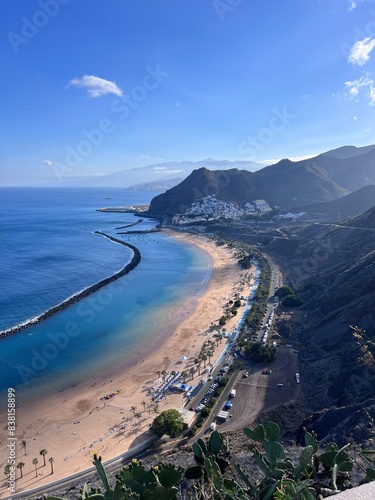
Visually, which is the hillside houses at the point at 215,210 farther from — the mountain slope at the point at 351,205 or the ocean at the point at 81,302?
the ocean at the point at 81,302

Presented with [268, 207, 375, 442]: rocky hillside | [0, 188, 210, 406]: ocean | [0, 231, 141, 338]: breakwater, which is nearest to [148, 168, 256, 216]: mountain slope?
[0, 188, 210, 406]: ocean

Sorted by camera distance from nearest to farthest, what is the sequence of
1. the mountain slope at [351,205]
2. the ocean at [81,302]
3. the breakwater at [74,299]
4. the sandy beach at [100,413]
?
the sandy beach at [100,413], the ocean at [81,302], the breakwater at [74,299], the mountain slope at [351,205]

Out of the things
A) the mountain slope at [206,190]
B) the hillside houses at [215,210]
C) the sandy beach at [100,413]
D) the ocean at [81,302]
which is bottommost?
the sandy beach at [100,413]

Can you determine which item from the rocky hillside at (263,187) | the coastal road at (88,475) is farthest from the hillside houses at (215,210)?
the coastal road at (88,475)

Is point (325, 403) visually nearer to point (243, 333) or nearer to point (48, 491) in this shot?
point (243, 333)

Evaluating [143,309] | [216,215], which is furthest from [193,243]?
[143,309]

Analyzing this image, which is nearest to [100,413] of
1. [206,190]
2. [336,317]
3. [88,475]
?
[88,475]
